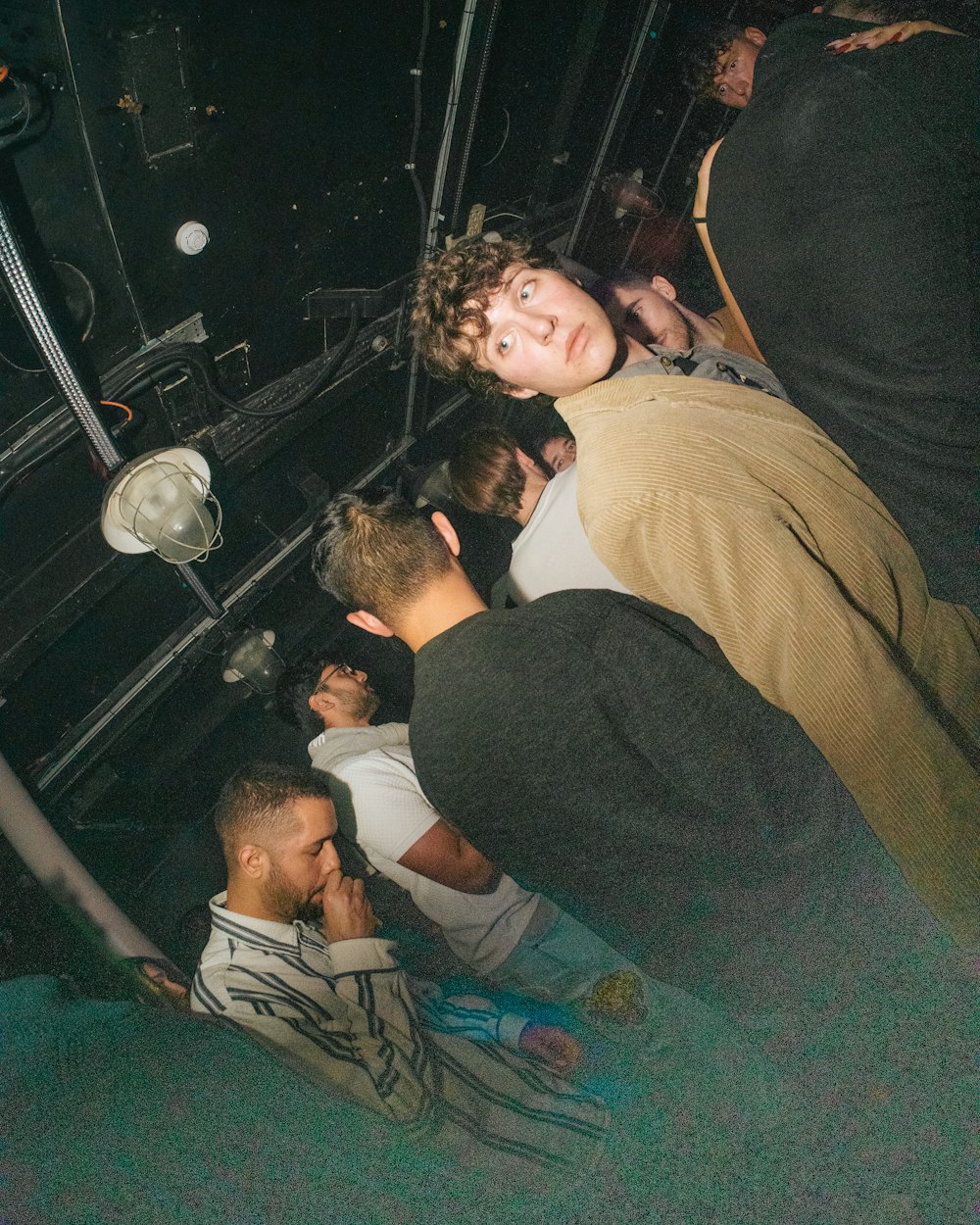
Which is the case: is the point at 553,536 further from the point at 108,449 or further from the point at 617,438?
the point at 108,449

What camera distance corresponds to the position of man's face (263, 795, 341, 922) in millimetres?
2438

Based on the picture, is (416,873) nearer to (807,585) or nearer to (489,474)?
(807,585)

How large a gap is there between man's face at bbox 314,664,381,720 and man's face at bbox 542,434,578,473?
203 centimetres

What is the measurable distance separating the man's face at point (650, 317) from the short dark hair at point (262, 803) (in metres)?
2.87

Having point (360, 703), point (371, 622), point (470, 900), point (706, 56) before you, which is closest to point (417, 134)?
point (371, 622)

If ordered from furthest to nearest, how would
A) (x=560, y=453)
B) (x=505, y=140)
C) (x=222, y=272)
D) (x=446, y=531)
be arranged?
(x=560, y=453) < (x=505, y=140) < (x=446, y=531) < (x=222, y=272)

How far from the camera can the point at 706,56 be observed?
11.0 feet

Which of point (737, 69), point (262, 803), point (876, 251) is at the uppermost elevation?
point (737, 69)

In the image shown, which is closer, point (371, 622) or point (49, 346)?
point (49, 346)

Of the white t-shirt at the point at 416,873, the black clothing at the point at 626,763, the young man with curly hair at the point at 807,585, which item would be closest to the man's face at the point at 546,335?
the young man with curly hair at the point at 807,585

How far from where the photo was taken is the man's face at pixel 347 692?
3350 millimetres

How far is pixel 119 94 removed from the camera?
57.7 inches

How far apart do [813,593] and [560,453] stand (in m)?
2.97

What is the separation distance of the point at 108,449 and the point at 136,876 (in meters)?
2.78
